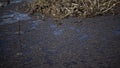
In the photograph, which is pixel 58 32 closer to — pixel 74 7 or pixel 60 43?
pixel 60 43

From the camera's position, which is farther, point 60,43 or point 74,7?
point 74,7

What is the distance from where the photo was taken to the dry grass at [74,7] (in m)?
3.86

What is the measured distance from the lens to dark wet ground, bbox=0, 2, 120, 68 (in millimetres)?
2518

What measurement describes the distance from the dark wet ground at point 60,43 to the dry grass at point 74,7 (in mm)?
186

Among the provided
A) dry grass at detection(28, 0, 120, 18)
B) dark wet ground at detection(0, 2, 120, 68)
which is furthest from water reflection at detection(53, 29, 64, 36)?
dry grass at detection(28, 0, 120, 18)

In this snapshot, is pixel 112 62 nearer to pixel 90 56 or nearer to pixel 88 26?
pixel 90 56

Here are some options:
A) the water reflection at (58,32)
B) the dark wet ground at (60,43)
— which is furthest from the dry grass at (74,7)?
the water reflection at (58,32)

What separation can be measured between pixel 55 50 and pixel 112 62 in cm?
80

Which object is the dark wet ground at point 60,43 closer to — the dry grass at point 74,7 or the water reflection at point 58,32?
the water reflection at point 58,32

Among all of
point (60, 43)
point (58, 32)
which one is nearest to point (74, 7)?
point (58, 32)

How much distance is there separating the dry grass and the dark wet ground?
0.19m

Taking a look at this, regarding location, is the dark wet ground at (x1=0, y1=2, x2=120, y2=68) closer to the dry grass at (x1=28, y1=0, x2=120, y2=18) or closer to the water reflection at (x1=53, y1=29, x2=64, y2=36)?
the water reflection at (x1=53, y1=29, x2=64, y2=36)

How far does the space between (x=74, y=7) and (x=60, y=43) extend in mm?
1195

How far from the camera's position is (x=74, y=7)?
3920mm
